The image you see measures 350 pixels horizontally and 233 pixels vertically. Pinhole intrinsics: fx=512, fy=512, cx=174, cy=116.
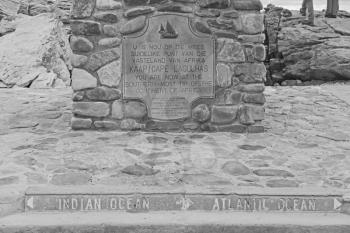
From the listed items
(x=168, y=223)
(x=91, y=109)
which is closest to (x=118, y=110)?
(x=91, y=109)

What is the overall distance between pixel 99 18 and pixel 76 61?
1.73ft

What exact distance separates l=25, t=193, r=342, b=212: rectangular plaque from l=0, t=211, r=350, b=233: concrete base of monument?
9cm

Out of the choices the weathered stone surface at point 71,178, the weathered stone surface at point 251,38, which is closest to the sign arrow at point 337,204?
the weathered stone surface at point 71,178

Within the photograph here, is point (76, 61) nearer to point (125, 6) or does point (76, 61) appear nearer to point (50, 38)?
point (125, 6)

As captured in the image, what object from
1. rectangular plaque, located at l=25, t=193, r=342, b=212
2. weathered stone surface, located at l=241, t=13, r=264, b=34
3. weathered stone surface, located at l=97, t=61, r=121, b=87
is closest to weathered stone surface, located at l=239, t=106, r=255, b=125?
weathered stone surface, located at l=241, t=13, r=264, b=34

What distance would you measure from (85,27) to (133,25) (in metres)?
0.52

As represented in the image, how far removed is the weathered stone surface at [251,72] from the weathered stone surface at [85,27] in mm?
1583

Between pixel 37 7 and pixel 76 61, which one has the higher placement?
pixel 37 7

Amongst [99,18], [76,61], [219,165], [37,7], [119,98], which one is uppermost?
[37,7]

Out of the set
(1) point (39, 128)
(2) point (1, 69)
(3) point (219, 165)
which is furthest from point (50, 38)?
(3) point (219, 165)

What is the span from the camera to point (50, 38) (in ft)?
33.8

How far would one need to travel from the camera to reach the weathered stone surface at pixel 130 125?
569 cm

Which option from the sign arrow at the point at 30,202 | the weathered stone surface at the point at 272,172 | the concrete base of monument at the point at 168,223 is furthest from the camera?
the weathered stone surface at the point at 272,172

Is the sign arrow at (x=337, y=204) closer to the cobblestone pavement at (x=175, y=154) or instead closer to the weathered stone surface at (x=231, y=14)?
the cobblestone pavement at (x=175, y=154)
